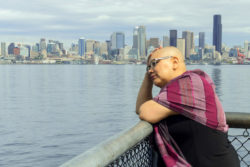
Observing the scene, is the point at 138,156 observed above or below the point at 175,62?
below

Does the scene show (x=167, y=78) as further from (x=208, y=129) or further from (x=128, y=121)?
(x=128, y=121)

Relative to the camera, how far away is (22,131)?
25297mm

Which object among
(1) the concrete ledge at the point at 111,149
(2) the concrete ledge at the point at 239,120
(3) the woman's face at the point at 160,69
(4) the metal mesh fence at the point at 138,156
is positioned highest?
(3) the woman's face at the point at 160,69

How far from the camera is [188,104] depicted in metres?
2.17

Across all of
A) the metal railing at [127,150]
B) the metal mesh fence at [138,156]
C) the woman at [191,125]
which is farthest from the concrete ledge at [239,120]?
the woman at [191,125]

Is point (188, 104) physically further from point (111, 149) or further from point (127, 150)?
point (111, 149)

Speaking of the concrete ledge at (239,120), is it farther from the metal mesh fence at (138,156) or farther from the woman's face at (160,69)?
the woman's face at (160,69)

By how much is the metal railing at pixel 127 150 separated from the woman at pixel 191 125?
5.6 inches

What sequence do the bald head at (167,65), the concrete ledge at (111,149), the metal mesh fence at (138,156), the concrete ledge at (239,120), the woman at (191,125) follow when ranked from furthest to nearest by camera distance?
1. the concrete ledge at (239,120)
2. the bald head at (167,65)
3. the metal mesh fence at (138,156)
4. the woman at (191,125)
5. the concrete ledge at (111,149)

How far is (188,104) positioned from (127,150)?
417 millimetres

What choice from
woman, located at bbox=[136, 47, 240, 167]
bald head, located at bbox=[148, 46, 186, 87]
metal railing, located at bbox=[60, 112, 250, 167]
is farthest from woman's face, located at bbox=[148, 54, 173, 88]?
metal railing, located at bbox=[60, 112, 250, 167]

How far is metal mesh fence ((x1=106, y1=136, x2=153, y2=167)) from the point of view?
7.45 feet

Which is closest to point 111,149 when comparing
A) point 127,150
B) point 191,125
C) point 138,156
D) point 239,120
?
point 127,150

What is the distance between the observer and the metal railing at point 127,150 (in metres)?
1.60
